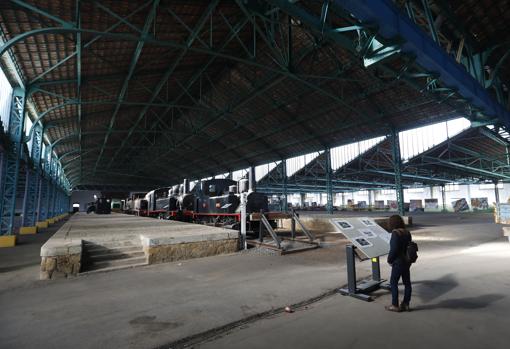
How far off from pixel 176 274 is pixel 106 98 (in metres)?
14.5

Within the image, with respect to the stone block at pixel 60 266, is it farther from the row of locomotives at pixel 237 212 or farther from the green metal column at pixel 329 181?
the green metal column at pixel 329 181

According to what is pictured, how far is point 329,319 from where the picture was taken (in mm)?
3689

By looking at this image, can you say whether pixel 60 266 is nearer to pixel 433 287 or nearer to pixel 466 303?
pixel 433 287

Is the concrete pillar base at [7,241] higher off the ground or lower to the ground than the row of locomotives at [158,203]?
lower

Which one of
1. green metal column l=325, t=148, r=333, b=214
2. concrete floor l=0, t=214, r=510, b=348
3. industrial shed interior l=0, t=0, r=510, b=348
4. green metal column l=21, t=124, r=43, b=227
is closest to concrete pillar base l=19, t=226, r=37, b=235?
industrial shed interior l=0, t=0, r=510, b=348

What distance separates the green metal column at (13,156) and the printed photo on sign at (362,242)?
46.2 ft

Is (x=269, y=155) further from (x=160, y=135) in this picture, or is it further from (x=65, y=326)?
(x=65, y=326)

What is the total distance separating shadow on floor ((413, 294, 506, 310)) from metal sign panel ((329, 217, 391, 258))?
3.32 ft

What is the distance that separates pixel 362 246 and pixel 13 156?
15.4 metres

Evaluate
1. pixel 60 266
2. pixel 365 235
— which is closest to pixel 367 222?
pixel 365 235

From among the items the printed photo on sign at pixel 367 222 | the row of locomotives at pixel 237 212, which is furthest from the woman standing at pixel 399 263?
the row of locomotives at pixel 237 212

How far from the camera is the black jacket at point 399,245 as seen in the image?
12.6 feet

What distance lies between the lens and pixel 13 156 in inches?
470

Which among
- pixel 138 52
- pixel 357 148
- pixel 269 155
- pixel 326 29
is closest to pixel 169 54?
pixel 138 52
